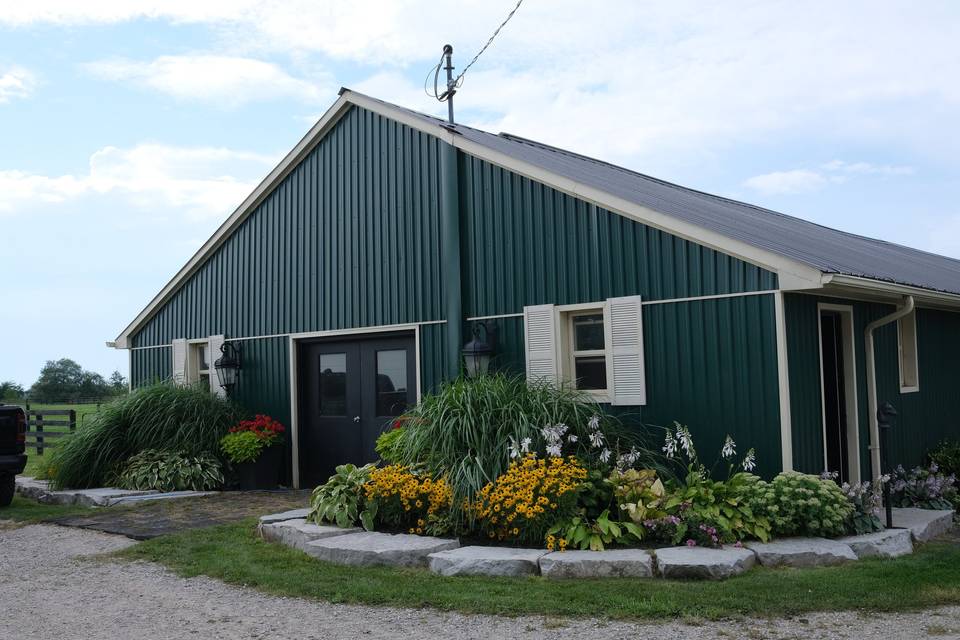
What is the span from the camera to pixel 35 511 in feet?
34.8

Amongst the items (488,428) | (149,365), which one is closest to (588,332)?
(488,428)

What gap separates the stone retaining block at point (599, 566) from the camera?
21.2ft

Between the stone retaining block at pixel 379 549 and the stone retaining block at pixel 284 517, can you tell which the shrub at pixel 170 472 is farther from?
the stone retaining block at pixel 379 549

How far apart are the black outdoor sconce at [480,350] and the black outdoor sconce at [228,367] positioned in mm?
4647

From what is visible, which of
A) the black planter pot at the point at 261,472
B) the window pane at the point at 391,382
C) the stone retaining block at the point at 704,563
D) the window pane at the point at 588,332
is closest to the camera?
the stone retaining block at the point at 704,563

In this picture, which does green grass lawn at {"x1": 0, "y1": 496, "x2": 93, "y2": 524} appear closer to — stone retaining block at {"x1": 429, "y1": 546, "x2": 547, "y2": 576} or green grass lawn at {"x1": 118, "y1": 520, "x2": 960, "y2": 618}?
green grass lawn at {"x1": 118, "y1": 520, "x2": 960, "y2": 618}

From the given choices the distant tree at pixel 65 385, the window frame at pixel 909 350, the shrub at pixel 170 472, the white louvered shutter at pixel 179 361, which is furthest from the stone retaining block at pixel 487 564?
the distant tree at pixel 65 385

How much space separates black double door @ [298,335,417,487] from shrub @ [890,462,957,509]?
18.5ft

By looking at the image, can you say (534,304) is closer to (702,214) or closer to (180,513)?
(702,214)

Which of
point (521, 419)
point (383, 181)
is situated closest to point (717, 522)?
point (521, 419)

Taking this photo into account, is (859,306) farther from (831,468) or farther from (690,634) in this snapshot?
(690,634)

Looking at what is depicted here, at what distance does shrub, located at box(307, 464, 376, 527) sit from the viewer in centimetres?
811

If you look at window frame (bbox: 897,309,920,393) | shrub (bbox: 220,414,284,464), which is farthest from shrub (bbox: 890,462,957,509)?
shrub (bbox: 220,414,284,464)

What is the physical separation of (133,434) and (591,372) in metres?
6.72
